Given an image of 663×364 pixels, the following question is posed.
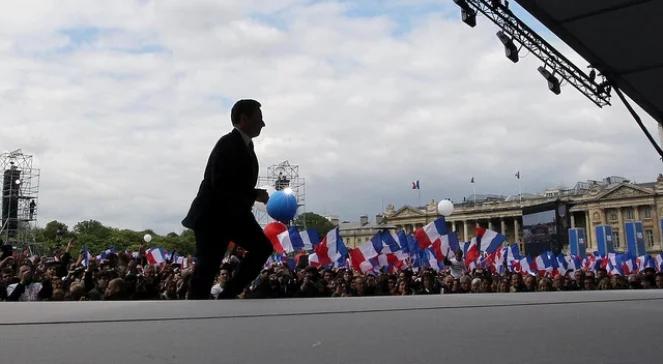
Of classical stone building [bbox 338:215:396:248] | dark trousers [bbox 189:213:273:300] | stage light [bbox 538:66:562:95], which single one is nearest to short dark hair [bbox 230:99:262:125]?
dark trousers [bbox 189:213:273:300]

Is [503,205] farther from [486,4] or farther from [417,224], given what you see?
[486,4]

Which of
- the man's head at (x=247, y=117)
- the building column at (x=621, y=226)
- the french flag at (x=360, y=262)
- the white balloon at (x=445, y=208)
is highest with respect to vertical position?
the building column at (x=621, y=226)

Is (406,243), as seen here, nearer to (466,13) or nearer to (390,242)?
(390,242)

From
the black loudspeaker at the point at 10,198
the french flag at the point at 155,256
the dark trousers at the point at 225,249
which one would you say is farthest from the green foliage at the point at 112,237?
the dark trousers at the point at 225,249

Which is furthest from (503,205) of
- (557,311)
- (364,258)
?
(557,311)

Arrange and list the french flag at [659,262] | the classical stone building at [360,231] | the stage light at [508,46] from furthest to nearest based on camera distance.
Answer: the classical stone building at [360,231] → the french flag at [659,262] → the stage light at [508,46]

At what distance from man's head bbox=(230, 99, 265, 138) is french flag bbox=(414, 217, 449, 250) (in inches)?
587

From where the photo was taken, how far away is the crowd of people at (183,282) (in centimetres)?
805

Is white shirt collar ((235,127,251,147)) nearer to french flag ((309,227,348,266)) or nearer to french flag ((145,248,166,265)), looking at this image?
french flag ((309,227,348,266))

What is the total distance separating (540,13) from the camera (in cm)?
606

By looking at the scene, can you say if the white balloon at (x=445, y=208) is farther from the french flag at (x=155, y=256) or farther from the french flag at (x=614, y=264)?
the french flag at (x=155, y=256)

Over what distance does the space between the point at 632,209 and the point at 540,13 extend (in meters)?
101

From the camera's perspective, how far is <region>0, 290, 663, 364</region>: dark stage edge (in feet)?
5.18

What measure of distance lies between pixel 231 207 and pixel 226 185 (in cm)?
16
